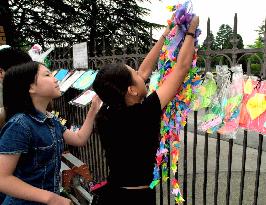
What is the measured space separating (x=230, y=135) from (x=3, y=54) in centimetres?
202

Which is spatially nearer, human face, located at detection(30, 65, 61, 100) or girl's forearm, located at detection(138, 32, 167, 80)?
human face, located at detection(30, 65, 61, 100)

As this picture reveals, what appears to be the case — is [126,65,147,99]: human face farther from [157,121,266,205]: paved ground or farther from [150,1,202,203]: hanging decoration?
[157,121,266,205]: paved ground

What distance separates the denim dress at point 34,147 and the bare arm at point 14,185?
43 millimetres

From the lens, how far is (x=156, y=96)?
1.54m

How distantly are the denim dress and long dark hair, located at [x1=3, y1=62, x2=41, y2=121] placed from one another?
0.21ft

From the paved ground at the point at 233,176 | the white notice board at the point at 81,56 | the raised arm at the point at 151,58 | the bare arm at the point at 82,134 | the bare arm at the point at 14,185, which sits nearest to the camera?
the bare arm at the point at 14,185

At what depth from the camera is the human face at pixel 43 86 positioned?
1.73 metres

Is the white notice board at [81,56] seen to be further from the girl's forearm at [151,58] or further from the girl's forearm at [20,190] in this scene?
the girl's forearm at [20,190]

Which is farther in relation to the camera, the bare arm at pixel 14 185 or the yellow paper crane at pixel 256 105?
the yellow paper crane at pixel 256 105

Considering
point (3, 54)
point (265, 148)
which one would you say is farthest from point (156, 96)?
point (265, 148)

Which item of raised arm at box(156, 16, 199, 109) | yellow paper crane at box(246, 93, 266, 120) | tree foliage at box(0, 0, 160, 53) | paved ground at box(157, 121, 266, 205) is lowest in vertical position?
paved ground at box(157, 121, 266, 205)

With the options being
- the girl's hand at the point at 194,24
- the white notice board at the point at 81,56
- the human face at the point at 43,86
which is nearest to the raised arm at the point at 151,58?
the girl's hand at the point at 194,24

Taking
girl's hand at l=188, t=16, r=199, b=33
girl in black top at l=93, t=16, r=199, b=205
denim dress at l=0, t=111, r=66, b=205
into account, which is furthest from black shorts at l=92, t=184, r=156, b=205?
girl's hand at l=188, t=16, r=199, b=33

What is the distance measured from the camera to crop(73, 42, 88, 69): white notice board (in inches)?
151
